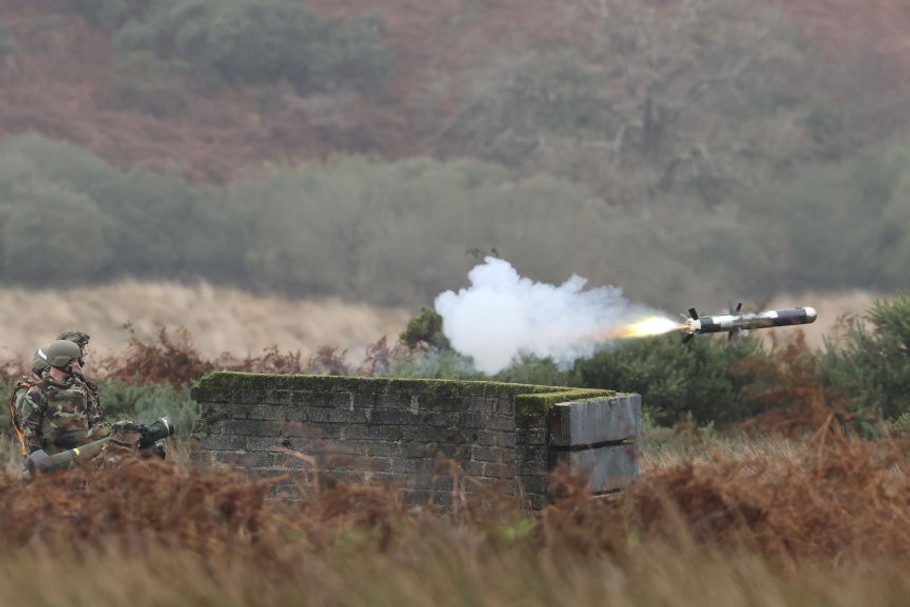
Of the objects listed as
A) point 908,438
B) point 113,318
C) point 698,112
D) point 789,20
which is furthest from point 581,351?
point 789,20

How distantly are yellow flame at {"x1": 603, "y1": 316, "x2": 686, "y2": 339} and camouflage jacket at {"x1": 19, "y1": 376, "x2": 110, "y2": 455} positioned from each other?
7.37m

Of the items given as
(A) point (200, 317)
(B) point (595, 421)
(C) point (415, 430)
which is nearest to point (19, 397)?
(C) point (415, 430)

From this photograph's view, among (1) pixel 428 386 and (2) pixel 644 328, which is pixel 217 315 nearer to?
(2) pixel 644 328

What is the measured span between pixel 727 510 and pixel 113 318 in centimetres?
5400

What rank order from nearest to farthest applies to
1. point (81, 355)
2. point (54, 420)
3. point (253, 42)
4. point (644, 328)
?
point (54, 420) → point (81, 355) → point (644, 328) → point (253, 42)

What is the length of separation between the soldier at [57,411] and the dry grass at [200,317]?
4518 centimetres

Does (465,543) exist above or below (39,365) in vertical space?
below

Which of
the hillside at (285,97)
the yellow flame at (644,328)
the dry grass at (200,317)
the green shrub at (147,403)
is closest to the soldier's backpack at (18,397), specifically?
the green shrub at (147,403)

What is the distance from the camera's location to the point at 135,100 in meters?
81.5

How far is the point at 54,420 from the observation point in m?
16.5

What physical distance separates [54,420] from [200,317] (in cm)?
5119

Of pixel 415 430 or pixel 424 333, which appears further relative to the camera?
pixel 424 333

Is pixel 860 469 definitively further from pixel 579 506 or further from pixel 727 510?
pixel 579 506

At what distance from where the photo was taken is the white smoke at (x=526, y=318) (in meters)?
22.7
